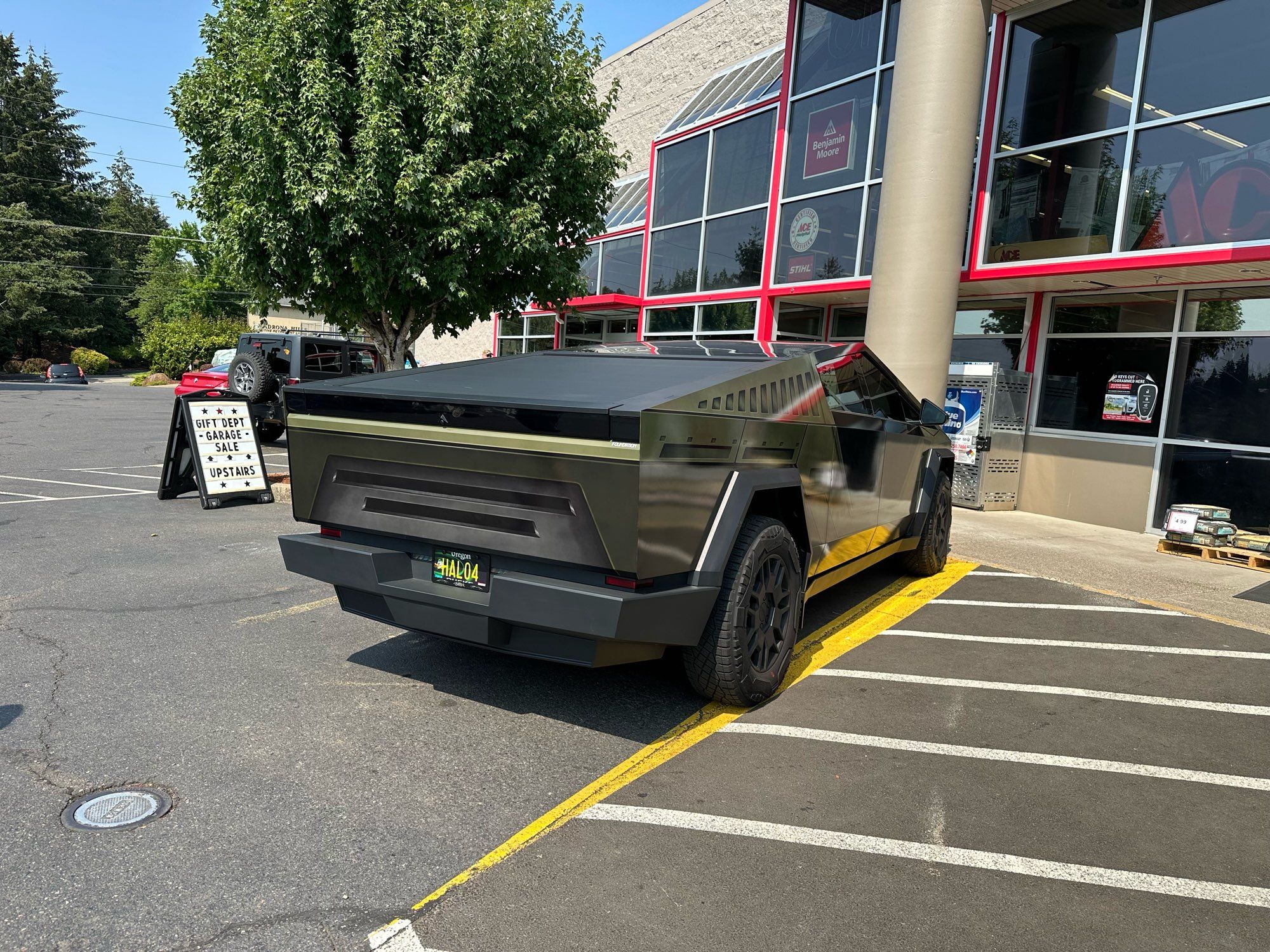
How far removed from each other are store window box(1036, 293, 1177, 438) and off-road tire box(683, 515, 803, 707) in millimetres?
A: 7691

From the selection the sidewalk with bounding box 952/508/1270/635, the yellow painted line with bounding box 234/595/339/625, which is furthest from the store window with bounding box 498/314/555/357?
the yellow painted line with bounding box 234/595/339/625

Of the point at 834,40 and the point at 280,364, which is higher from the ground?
the point at 834,40

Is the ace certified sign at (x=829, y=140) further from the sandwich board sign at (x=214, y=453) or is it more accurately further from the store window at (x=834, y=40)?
the sandwich board sign at (x=214, y=453)

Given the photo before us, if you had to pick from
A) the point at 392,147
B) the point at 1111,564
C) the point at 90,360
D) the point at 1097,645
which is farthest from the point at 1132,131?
the point at 90,360

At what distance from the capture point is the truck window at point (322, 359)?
1487cm

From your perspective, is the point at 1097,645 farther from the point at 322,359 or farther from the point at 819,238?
the point at 322,359

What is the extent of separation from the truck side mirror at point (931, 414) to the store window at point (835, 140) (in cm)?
602

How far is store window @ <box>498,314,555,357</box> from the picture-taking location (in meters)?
21.0

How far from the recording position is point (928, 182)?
9273 mm

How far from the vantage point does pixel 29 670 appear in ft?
13.5

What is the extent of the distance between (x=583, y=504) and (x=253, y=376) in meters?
10.6

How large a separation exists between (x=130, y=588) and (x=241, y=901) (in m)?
3.92

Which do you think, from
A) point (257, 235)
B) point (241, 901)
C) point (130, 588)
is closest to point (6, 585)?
point (130, 588)

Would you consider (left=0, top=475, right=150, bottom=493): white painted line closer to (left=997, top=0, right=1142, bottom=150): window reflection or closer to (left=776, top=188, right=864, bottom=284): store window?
(left=776, top=188, right=864, bottom=284): store window
